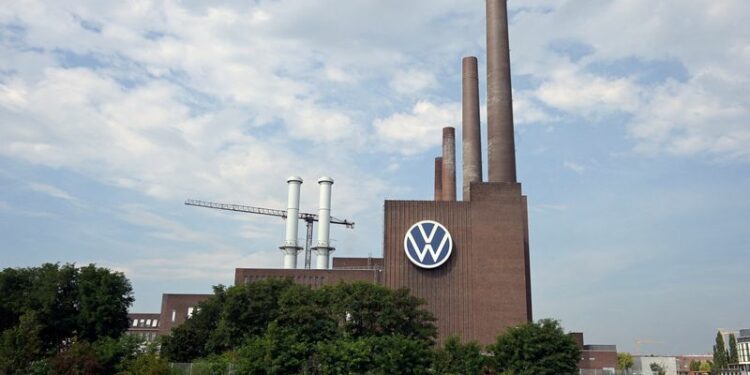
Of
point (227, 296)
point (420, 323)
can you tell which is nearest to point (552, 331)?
point (420, 323)

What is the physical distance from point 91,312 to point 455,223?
33970 millimetres

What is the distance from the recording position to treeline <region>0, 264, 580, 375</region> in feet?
135

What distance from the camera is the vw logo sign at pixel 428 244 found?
5903cm

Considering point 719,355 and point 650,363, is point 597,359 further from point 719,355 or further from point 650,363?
point 650,363

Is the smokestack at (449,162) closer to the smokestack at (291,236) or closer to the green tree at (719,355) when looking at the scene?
the smokestack at (291,236)

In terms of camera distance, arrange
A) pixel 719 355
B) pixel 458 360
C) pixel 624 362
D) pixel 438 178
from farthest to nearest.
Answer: pixel 624 362, pixel 719 355, pixel 438 178, pixel 458 360

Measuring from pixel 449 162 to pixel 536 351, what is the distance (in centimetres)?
3792

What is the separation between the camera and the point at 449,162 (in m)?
78.9

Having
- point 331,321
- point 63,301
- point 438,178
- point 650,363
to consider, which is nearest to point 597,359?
point 438,178

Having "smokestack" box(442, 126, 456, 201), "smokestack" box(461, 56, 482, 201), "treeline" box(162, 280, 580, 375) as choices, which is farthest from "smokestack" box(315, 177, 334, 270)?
"treeline" box(162, 280, 580, 375)

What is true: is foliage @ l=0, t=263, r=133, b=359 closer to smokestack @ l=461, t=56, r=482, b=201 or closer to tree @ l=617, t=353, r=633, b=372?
smokestack @ l=461, t=56, r=482, b=201

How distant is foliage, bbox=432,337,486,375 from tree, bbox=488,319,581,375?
2674 millimetres

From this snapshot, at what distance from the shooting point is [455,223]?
198 ft

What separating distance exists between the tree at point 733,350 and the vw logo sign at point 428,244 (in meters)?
95.4
